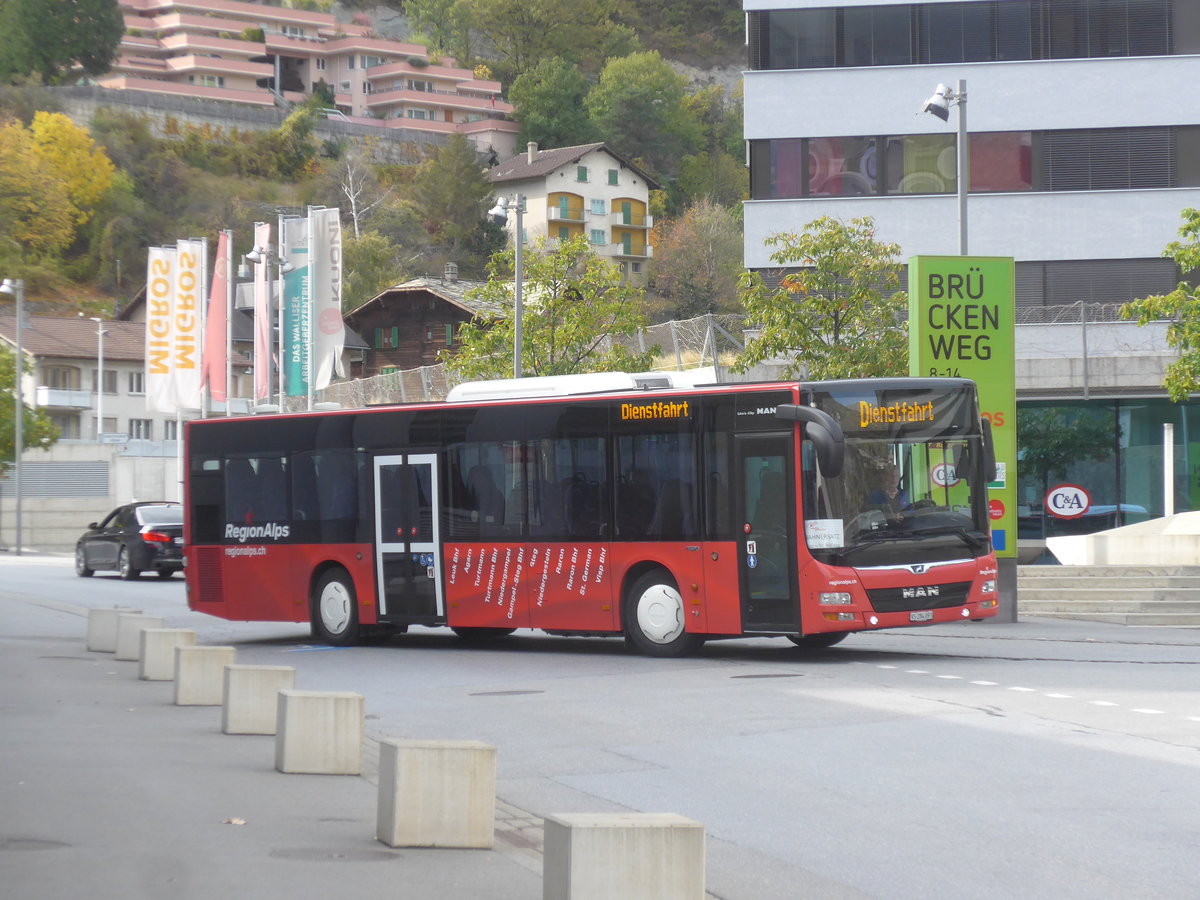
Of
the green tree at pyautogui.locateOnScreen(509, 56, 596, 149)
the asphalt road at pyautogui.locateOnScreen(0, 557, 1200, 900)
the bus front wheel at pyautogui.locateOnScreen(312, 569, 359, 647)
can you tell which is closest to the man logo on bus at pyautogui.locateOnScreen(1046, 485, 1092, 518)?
the asphalt road at pyautogui.locateOnScreen(0, 557, 1200, 900)

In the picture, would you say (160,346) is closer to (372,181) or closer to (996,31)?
(996,31)

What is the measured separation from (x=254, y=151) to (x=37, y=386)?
1708 inches

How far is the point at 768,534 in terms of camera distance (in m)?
17.0

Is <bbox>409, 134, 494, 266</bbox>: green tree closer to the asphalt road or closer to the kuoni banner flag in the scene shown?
the kuoni banner flag

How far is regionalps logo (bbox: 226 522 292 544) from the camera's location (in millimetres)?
21438

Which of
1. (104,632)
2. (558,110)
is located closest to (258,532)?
(104,632)

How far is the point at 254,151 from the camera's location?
420ft

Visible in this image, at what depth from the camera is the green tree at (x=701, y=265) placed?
106m

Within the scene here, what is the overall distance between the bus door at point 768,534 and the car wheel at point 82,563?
81.4ft

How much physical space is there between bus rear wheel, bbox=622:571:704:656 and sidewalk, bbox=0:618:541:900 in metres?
6.06

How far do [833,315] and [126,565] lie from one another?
15.9 m

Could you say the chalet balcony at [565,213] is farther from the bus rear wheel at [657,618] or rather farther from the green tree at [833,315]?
the bus rear wheel at [657,618]

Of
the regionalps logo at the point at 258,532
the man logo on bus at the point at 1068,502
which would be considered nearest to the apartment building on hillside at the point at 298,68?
the man logo on bus at the point at 1068,502

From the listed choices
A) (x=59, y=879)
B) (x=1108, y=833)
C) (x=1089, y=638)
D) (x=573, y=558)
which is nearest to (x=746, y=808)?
(x=1108, y=833)
